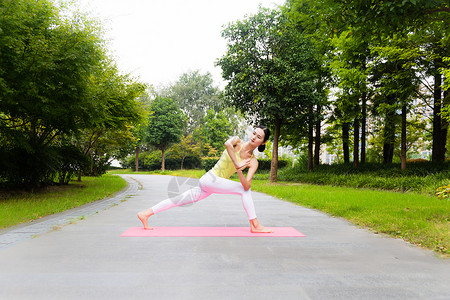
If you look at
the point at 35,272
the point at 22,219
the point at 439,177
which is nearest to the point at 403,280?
the point at 35,272

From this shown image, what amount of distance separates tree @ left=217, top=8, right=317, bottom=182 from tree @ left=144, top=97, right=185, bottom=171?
25.4 m

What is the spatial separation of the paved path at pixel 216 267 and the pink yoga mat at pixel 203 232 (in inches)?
8.9

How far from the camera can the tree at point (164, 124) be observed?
4194 cm

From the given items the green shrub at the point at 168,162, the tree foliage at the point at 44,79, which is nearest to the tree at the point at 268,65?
the tree foliage at the point at 44,79

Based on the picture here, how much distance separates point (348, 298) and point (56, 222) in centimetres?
553

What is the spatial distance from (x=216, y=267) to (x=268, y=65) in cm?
1512

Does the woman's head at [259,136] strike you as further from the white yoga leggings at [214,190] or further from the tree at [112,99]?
the tree at [112,99]

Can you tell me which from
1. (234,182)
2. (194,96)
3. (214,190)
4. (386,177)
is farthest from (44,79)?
(194,96)

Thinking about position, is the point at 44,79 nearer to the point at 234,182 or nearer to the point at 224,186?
the point at 224,186

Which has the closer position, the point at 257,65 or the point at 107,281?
the point at 107,281

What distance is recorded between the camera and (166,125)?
4206 centimetres

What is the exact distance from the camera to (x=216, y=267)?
3.51 metres

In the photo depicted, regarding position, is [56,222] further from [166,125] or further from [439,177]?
[166,125]

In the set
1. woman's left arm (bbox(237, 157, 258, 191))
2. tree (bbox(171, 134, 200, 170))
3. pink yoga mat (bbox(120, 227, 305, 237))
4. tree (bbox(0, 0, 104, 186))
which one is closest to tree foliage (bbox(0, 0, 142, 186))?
tree (bbox(0, 0, 104, 186))
